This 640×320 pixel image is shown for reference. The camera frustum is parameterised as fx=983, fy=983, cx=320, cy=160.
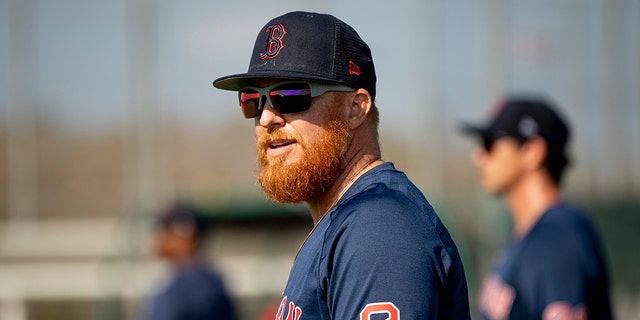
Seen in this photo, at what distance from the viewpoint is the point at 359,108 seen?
3008 mm

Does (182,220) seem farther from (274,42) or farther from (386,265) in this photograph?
Result: (386,265)

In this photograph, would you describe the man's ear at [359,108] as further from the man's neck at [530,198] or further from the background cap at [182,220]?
the background cap at [182,220]

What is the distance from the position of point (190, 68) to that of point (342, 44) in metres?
11.3

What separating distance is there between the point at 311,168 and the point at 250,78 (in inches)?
14.4

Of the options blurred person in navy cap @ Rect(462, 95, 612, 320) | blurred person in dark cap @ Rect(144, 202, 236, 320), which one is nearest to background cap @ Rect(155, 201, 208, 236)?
blurred person in dark cap @ Rect(144, 202, 236, 320)

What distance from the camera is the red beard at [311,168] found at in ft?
9.53

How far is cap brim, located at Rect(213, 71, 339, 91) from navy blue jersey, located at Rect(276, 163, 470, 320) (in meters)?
0.36

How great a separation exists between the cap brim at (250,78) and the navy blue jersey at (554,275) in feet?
6.70

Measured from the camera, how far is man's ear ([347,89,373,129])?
2988mm

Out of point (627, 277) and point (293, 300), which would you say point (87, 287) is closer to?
point (627, 277)

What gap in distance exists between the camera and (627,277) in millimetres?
12469

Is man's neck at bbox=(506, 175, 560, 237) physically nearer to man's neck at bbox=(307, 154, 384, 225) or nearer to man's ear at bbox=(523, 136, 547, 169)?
man's ear at bbox=(523, 136, 547, 169)

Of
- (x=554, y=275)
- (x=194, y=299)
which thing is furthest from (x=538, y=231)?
(x=194, y=299)

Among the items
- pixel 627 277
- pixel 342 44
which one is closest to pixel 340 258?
pixel 342 44
